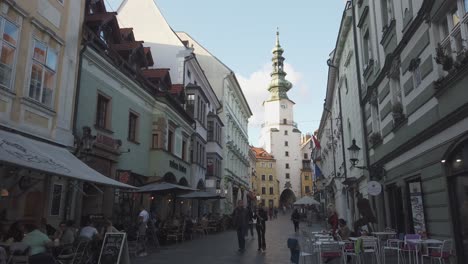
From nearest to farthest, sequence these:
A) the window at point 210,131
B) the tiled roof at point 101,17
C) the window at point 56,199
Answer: the window at point 56,199 < the tiled roof at point 101,17 < the window at point 210,131

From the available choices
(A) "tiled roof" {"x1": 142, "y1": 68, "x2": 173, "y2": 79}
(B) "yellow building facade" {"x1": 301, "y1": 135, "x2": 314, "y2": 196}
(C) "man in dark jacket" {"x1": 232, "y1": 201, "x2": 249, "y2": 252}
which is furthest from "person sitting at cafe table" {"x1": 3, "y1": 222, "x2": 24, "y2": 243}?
(B) "yellow building facade" {"x1": 301, "y1": 135, "x2": 314, "y2": 196}

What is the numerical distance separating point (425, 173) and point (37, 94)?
1166 cm

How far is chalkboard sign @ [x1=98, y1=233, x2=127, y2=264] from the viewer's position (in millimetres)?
10055

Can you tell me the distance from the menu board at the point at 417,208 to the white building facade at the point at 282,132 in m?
91.7

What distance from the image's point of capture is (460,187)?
31.3 ft

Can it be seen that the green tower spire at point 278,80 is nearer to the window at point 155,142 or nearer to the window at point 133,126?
the window at point 155,142

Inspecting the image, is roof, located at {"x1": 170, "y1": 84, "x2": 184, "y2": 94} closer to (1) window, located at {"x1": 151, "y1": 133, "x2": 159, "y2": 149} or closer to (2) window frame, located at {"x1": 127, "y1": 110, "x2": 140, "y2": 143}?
(1) window, located at {"x1": 151, "y1": 133, "x2": 159, "y2": 149}

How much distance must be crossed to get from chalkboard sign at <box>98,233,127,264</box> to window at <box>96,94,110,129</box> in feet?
25.5

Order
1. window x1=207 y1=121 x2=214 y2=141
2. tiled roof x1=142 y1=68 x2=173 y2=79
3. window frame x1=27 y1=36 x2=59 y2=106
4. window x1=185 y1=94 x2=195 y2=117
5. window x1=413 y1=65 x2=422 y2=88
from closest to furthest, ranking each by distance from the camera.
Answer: window x1=413 y1=65 x2=422 y2=88
window frame x1=27 y1=36 x2=59 y2=106
tiled roof x1=142 y1=68 x2=173 y2=79
window x1=185 y1=94 x2=195 y2=117
window x1=207 y1=121 x2=214 y2=141

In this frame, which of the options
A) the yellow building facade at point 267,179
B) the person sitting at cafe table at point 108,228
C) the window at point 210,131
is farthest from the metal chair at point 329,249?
the yellow building facade at point 267,179

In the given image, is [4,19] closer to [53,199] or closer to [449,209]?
[53,199]

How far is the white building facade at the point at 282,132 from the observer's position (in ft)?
343

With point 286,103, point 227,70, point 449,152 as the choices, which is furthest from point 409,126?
point 286,103

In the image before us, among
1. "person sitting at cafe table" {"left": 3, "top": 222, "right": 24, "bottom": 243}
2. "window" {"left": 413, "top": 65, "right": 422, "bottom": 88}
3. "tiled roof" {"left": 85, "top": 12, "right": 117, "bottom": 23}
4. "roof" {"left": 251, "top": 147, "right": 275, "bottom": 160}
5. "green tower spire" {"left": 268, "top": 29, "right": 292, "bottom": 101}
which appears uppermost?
"green tower spire" {"left": 268, "top": 29, "right": 292, "bottom": 101}
